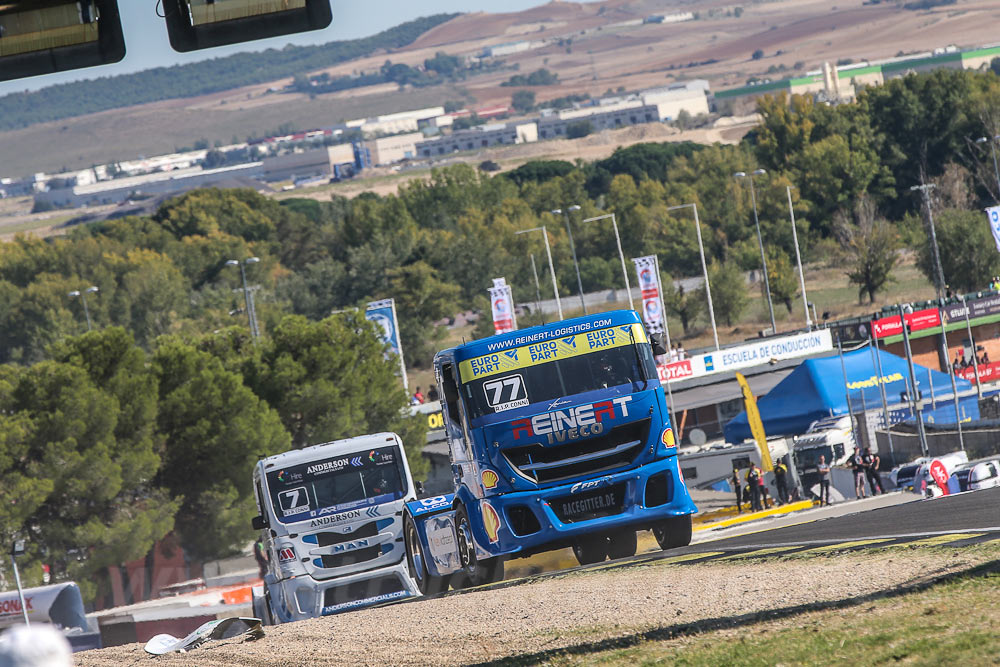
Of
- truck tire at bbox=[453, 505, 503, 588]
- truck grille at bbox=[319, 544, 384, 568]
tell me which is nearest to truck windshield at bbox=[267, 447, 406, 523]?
truck grille at bbox=[319, 544, 384, 568]

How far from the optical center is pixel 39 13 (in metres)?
9.32

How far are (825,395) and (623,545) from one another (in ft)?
94.9

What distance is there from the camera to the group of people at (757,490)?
30953mm

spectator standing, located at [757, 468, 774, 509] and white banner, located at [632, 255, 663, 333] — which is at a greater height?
white banner, located at [632, 255, 663, 333]

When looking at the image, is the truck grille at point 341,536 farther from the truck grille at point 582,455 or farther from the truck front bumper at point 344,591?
the truck grille at point 582,455

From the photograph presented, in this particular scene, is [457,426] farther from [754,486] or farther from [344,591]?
[754,486]

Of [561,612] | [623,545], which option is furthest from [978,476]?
[561,612]

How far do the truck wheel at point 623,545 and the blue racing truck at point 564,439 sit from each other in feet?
Answer: 0.08

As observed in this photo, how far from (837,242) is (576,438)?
97.7 m

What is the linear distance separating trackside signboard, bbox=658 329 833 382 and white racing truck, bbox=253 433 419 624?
33.0 metres

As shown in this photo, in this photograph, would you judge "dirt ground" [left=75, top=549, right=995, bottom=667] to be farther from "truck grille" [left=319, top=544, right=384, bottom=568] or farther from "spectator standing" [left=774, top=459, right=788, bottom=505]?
"spectator standing" [left=774, top=459, right=788, bottom=505]

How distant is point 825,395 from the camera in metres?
43.3

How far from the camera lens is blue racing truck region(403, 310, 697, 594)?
1505 cm

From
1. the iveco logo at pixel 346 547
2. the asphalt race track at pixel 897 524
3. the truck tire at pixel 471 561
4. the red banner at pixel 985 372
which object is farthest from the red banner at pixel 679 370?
the truck tire at pixel 471 561
